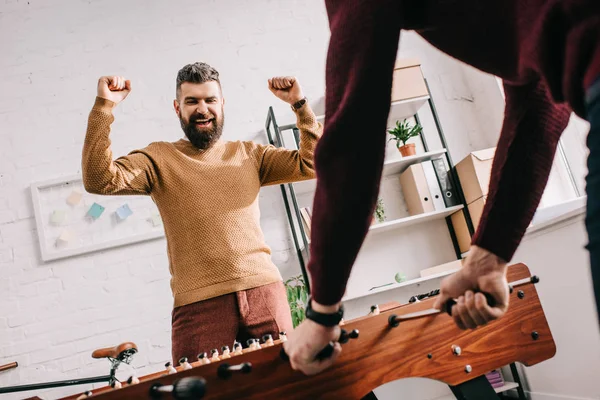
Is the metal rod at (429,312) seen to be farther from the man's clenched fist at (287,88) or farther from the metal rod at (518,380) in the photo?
the metal rod at (518,380)

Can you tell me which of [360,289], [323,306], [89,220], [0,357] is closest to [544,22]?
[323,306]

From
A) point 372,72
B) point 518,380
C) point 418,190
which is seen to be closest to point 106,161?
point 372,72

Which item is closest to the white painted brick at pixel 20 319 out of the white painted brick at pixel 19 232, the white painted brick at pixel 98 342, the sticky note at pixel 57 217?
the white painted brick at pixel 98 342

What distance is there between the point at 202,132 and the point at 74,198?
54.3 inches

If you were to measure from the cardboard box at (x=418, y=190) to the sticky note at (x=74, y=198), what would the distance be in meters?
1.94

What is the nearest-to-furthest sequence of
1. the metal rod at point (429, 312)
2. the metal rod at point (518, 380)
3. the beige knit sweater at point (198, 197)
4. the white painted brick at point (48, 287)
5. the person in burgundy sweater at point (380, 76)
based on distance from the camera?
the person in burgundy sweater at point (380, 76)
the metal rod at point (429, 312)
the beige knit sweater at point (198, 197)
the metal rod at point (518, 380)
the white painted brick at point (48, 287)

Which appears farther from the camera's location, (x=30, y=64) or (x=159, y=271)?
(x=30, y=64)

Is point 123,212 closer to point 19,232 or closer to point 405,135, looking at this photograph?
point 19,232

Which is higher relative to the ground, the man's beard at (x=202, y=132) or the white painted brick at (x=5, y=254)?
the man's beard at (x=202, y=132)

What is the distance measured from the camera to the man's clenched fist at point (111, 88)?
178 centimetres

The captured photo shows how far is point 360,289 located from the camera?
3037 mm

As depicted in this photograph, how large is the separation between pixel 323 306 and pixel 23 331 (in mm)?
2658

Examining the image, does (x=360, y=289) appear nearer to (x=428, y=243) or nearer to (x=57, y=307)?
(x=428, y=243)

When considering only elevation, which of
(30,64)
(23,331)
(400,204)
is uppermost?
(30,64)
